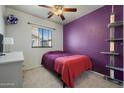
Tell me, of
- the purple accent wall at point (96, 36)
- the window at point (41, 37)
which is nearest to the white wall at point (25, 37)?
the window at point (41, 37)

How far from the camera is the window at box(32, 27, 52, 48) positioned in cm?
387

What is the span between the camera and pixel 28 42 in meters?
3.57

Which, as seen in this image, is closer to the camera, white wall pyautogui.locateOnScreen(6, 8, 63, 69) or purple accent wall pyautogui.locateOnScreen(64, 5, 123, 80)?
purple accent wall pyautogui.locateOnScreen(64, 5, 123, 80)

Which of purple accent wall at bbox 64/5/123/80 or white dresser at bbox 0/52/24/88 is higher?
purple accent wall at bbox 64/5/123/80

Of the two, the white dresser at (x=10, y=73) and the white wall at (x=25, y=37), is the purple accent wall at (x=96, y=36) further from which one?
the white dresser at (x=10, y=73)

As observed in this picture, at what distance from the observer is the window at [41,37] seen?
3.87 metres

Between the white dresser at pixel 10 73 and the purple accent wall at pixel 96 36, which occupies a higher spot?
the purple accent wall at pixel 96 36

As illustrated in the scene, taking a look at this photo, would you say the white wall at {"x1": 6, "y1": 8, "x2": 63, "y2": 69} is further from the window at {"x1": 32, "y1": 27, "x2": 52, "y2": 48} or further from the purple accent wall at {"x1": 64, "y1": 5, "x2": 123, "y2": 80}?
the purple accent wall at {"x1": 64, "y1": 5, "x2": 123, "y2": 80}

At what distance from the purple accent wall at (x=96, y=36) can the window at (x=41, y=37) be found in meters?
1.20

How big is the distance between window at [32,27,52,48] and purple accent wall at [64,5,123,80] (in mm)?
1201

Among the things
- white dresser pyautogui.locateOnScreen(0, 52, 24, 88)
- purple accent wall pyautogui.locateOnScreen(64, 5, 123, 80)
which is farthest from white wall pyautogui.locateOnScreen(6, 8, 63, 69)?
white dresser pyautogui.locateOnScreen(0, 52, 24, 88)

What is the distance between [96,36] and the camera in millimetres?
3133
